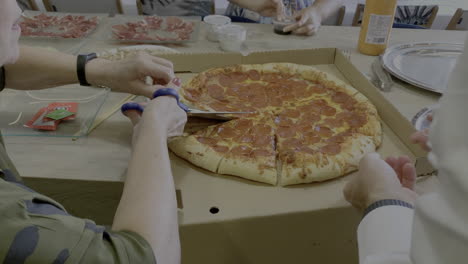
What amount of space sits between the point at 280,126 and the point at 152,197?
0.79 m

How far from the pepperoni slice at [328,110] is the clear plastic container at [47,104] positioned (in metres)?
0.93

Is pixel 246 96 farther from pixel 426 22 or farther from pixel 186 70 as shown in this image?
pixel 426 22

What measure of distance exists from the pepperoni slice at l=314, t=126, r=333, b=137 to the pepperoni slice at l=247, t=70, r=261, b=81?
450 millimetres

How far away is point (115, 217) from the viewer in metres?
0.76

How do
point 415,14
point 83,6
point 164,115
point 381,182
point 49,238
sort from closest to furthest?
point 49,238
point 381,182
point 164,115
point 415,14
point 83,6

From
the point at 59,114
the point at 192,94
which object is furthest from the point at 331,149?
the point at 59,114

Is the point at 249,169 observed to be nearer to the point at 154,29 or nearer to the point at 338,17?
the point at 154,29

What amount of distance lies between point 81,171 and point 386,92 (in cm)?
128

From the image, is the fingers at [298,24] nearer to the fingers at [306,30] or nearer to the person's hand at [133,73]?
the fingers at [306,30]

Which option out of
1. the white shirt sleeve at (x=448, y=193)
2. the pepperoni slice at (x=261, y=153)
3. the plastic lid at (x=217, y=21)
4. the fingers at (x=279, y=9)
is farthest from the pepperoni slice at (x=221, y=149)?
the fingers at (x=279, y=9)

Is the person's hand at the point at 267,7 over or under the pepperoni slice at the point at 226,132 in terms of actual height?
over

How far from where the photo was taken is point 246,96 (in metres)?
1.64

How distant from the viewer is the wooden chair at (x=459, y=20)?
326 centimetres

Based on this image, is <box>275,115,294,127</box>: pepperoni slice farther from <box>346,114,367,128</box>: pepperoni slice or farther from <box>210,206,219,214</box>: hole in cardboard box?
<box>210,206,219,214</box>: hole in cardboard box
